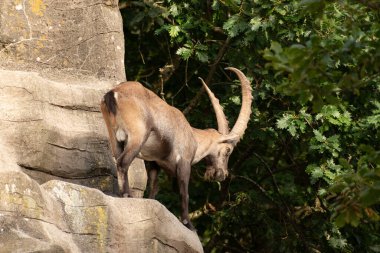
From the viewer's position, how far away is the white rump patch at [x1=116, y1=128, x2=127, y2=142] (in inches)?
493

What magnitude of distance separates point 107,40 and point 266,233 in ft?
15.2

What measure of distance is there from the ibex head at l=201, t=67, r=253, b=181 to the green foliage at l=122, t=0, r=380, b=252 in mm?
472

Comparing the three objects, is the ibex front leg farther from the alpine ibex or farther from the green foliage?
the green foliage

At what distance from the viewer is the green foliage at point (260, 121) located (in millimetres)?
15461

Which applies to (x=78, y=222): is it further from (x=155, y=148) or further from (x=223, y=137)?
(x=223, y=137)

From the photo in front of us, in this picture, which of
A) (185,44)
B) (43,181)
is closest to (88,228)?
(43,181)

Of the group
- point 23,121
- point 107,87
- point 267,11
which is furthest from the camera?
point 267,11

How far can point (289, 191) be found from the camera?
17.7 meters

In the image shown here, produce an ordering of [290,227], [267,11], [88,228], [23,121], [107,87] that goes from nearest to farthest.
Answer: [88,228] → [23,121] → [107,87] → [267,11] → [290,227]

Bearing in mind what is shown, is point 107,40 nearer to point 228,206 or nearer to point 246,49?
point 246,49

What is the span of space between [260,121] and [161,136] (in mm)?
3352

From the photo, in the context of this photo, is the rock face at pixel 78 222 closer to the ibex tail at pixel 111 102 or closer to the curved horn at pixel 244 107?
the ibex tail at pixel 111 102

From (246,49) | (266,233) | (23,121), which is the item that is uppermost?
(23,121)

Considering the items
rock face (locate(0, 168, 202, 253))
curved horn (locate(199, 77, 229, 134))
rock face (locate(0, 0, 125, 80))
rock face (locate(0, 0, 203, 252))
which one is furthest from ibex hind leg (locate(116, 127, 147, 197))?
curved horn (locate(199, 77, 229, 134))
